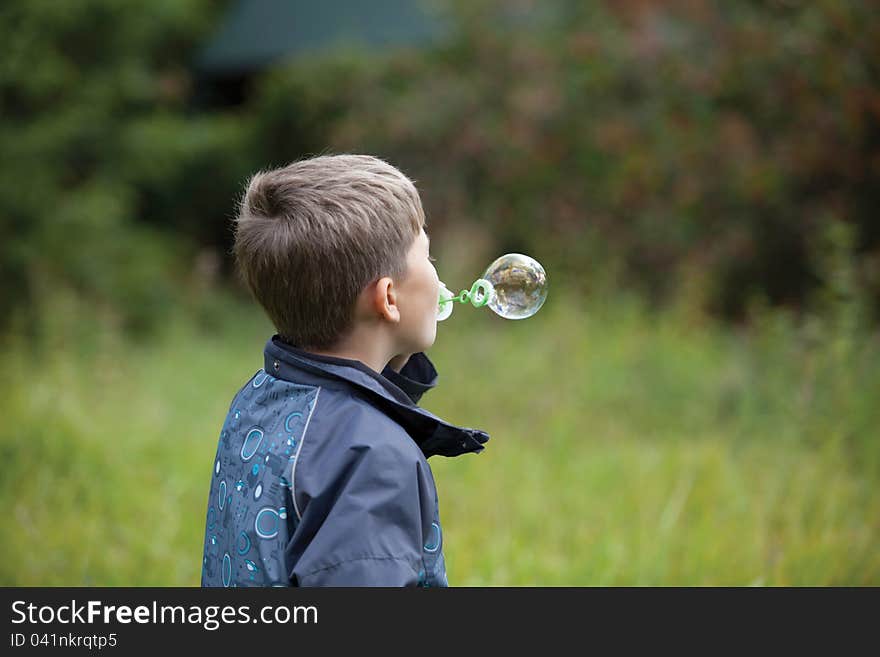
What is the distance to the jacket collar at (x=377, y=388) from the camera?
5.36 ft

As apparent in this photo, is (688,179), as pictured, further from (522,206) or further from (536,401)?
(536,401)

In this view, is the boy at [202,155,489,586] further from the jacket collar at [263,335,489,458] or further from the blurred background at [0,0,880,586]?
the blurred background at [0,0,880,586]

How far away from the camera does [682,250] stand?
27.0 feet

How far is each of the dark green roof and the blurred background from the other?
0.14ft

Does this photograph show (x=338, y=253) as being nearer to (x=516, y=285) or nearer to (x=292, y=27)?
(x=516, y=285)

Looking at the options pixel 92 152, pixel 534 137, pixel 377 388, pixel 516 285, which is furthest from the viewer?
pixel 92 152

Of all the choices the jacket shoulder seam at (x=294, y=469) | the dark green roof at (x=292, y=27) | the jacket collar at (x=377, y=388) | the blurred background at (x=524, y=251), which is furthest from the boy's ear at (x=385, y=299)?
the dark green roof at (x=292, y=27)

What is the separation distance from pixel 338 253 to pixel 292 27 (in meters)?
11.3

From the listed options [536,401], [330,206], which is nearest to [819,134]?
[536,401]

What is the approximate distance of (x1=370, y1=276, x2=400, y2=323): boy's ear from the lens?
1.69m

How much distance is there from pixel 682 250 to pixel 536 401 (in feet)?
11.7

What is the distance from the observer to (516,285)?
2.21 meters

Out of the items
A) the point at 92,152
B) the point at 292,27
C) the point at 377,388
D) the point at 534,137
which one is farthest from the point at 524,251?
the point at 377,388

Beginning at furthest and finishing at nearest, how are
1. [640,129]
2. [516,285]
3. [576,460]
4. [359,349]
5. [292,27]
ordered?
1. [292,27]
2. [640,129]
3. [576,460]
4. [516,285]
5. [359,349]
